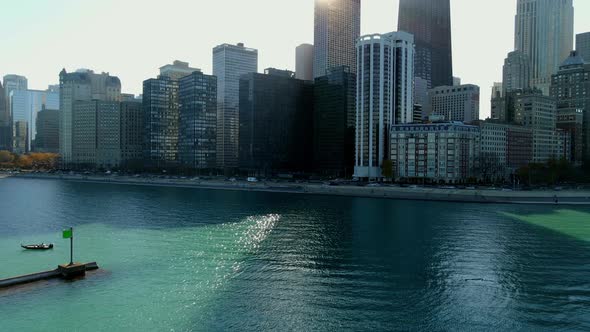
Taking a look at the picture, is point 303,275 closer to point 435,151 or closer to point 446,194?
point 446,194

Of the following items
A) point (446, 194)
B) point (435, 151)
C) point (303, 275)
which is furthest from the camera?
point (435, 151)

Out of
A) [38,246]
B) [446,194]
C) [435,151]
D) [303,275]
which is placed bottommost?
[303,275]

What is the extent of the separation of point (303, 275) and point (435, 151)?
482ft

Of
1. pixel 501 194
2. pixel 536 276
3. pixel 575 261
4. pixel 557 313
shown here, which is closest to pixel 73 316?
pixel 557 313

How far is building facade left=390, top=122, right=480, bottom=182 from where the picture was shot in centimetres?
17612

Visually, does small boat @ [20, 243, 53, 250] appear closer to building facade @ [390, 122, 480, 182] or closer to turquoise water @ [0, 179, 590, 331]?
turquoise water @ [0, 179, 590, 331]

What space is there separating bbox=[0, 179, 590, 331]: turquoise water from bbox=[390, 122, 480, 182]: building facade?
315 ft

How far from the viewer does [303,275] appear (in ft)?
140

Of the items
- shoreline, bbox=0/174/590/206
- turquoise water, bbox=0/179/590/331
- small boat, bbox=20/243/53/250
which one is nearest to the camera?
turquoise water, bbox=0/179/590/331

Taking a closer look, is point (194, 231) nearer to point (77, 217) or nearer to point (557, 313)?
point (77, 217)

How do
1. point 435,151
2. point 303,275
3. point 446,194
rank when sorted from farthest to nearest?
point 435,151 → point 446,194 → point 303,275

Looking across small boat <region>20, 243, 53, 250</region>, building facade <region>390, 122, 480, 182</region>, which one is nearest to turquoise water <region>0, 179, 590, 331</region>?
small boat <region>20, 243, 53, 250</region>

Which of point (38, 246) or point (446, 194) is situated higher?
point (446, 194)

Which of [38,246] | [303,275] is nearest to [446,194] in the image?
[303,275]
